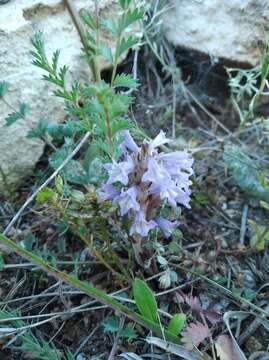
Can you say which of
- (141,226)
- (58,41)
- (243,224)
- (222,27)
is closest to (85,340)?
(141,226)

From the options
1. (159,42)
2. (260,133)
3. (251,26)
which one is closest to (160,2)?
(159,42)

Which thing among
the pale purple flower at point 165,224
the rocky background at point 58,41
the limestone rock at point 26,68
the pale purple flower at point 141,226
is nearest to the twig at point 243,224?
the pale purple flower at point 165,224

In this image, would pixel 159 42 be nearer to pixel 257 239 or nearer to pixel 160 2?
pixel 160 2

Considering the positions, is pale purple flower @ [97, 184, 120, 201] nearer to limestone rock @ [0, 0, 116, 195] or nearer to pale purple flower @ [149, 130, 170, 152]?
pale purple flower @ [149, 130, 170, 152]

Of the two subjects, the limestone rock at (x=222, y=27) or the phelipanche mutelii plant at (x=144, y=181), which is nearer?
the phelipanche mutelii plant at (x=144, y=181)

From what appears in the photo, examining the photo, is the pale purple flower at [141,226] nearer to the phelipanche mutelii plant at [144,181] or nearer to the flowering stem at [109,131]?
the phelipanche mutelii plant at [144,181]

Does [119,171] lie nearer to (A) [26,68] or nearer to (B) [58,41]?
(A) [26,68]
